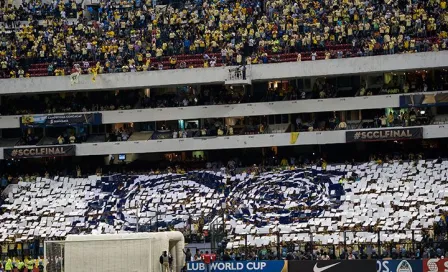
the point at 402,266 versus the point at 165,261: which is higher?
the point at 165,261

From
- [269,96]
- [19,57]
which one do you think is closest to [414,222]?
[269,96]

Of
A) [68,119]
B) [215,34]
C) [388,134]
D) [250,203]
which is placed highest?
[215,34]

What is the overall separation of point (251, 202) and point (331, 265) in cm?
1835

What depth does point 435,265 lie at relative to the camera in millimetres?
60594

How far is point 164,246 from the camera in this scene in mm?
59438

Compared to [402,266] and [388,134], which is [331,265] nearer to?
[402,266]

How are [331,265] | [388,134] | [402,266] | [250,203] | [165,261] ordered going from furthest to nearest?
1. [388,134]
2. [250,203]
3. [331,265]
4. [402,266]
5. [165,261]

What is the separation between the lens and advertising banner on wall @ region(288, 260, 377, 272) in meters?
61.0

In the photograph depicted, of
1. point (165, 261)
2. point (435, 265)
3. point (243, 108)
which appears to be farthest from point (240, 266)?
point (243, 108)

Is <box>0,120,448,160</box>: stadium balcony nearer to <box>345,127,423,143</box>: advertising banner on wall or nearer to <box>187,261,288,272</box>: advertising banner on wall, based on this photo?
<box>345,127,423,143</box>: advertising banner on wall

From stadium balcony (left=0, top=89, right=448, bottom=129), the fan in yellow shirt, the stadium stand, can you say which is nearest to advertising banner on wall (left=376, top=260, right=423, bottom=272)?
the stadium stand

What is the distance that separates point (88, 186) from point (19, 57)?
12.9 m

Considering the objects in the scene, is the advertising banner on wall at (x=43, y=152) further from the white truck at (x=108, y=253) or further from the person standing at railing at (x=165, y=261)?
the person standing at railing at (x=165, y=261)

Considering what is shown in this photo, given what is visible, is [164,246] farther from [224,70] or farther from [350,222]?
[224,70]
